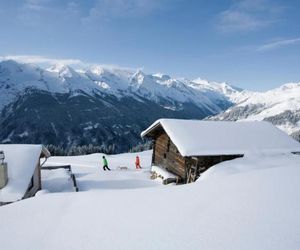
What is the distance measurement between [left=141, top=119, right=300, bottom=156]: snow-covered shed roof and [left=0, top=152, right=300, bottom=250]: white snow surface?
1059cm

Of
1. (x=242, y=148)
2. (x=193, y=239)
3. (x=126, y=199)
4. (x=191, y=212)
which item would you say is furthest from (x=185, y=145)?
(x=193, y=239)

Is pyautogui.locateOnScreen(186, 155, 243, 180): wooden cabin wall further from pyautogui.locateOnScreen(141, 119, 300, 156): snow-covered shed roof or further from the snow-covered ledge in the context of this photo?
the snow-covered ledge

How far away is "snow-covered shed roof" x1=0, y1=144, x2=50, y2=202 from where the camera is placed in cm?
1848

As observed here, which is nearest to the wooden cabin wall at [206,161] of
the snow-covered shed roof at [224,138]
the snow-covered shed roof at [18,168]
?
the snow-covered shed roof at [224,138]

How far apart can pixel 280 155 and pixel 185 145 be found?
24.8 feet

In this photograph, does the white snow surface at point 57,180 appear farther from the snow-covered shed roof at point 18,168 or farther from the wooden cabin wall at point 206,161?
the wooden cabin wall at point 206,161

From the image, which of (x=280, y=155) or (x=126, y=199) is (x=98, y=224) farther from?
(x=280, y=155)

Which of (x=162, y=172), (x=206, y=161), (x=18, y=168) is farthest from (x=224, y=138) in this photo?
(x=18, y=168)

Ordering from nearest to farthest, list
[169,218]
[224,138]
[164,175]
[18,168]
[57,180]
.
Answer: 1. [169,218]
2. [18,168]
3. [224,138]
4. [57,180]
5. [164,175]

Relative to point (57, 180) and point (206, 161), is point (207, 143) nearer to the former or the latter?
point (206, 161)

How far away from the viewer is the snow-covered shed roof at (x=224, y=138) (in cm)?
2359

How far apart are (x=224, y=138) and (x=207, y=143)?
2025 millimetres

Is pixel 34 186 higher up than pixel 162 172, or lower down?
lower down

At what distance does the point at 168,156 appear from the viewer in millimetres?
28438
